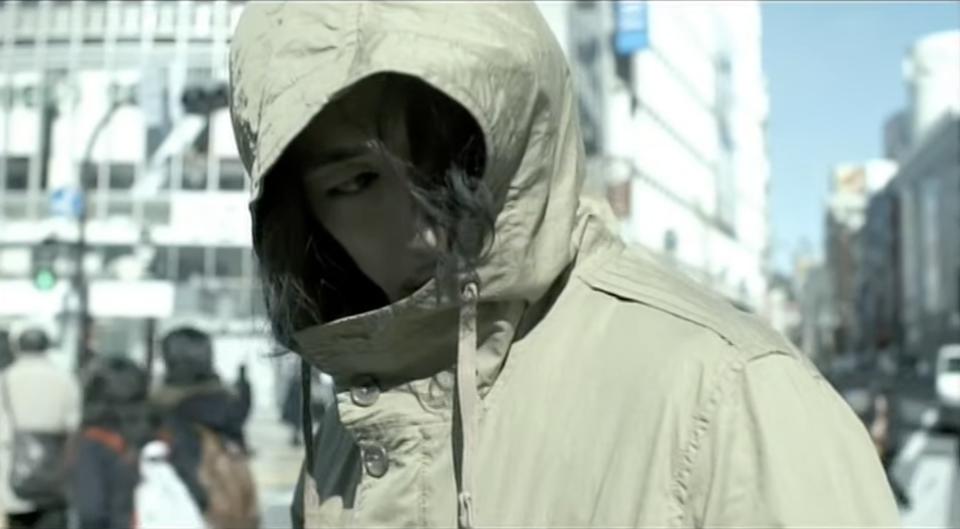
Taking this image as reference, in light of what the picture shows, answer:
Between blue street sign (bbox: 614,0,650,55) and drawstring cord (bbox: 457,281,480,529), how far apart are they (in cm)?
329

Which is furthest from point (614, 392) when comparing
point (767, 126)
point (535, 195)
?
point (767, 126)

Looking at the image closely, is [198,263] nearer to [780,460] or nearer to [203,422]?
[203,422]

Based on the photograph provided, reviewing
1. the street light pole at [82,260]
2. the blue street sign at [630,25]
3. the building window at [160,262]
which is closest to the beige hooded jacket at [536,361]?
the blue street sign at [630,25]

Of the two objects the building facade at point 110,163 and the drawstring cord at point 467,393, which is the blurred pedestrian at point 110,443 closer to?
the building facade at point 110,163

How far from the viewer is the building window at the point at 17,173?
4.53 meters

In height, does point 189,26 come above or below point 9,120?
above

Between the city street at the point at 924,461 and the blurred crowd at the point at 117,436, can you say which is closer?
the city street at the point at 924,461

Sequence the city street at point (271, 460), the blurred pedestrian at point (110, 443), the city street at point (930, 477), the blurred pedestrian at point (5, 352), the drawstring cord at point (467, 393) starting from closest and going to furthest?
the drawstring cord at point (467, 393), the city street at point (271, 460), the city street at point (930, 477), the blurred pedestrian at point (110, 443), the blurred pedestrian at point (5, 352)

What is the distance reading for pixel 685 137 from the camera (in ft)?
13.9

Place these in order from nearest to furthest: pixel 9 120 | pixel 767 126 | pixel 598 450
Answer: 1. pixel 598 450
2. pixel 767 126
3. pixel 9 120

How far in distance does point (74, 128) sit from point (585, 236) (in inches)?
168

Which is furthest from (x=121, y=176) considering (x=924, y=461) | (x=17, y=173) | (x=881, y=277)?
(x=881, y=277)

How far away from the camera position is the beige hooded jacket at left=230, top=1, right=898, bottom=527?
716 mm

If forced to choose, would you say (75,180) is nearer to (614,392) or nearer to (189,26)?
Result: (189,26)
